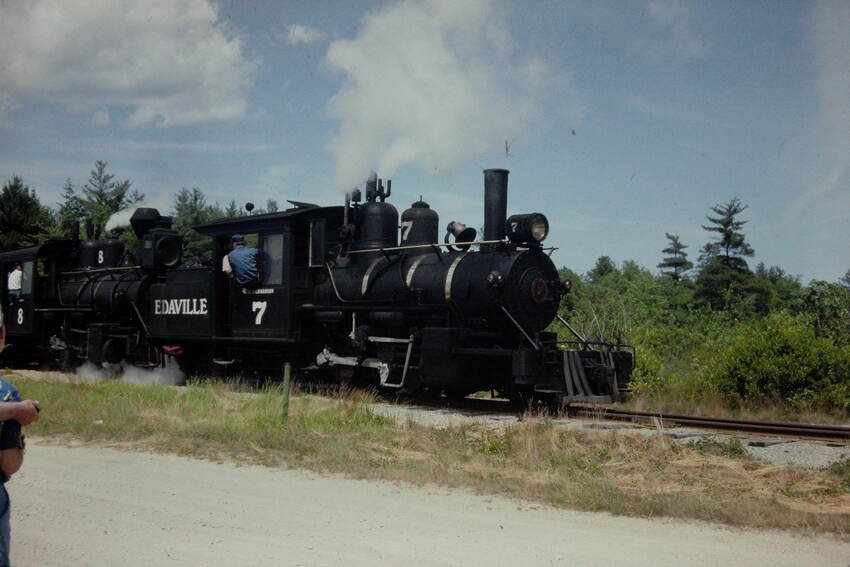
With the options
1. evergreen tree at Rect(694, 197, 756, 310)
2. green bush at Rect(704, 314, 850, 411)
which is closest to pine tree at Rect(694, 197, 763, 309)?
evergreen tree at Rect(694, 197, 756, 310)

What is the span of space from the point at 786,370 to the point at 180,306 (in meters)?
10.6

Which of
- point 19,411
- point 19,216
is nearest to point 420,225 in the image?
point 19,411

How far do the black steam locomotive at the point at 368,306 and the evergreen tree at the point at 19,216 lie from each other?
30562 millimetres

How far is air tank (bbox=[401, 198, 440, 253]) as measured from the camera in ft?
42.3

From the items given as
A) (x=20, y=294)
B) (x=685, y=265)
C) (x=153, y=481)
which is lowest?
(x=153, y=481)

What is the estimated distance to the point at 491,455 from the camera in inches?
309

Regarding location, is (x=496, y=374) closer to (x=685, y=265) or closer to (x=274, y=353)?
(x=274, y=353)

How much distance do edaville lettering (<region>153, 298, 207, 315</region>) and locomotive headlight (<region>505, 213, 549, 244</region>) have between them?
6.18 m

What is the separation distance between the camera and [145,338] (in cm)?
→ 1672

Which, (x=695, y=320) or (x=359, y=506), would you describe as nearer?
(x=359, y=506)

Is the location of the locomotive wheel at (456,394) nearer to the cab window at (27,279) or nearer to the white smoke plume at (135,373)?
the white smoke plume at (135,373)

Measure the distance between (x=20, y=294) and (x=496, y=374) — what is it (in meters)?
13.6

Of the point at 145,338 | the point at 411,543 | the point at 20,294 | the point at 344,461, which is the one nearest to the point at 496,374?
the point at 344,461

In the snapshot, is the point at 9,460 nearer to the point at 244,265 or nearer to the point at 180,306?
the point at 244,265
